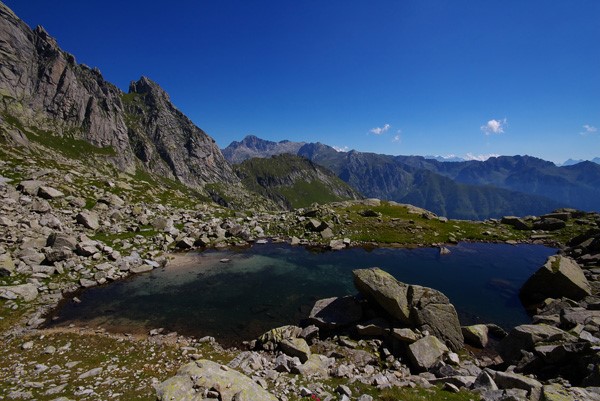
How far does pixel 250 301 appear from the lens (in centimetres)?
3045

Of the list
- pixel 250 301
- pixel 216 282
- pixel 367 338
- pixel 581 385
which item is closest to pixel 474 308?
pixel 367 338

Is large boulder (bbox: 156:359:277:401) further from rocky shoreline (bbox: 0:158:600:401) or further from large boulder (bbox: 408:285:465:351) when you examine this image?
large boulder (bbox: 408:285:465:351)

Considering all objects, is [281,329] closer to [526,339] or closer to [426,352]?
[426,352]

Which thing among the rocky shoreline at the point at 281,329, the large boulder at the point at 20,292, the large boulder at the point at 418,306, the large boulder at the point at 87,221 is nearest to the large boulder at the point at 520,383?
the rocky shoreline at the point at 281,329

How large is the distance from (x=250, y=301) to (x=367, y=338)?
42.3 feet

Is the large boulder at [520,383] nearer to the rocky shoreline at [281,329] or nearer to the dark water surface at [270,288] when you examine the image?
the rocky shoreline at [281,329]

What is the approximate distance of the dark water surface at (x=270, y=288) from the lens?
2620 centimetres

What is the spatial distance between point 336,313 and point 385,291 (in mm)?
4845

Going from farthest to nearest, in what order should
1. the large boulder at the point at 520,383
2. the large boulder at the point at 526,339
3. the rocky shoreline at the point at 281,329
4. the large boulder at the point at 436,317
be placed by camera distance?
the large boulder at the point at 436,317
the large boulder at the point at 526,339
the rocky shoreline at the point at 281,329
the large boulder at the point at 520,383

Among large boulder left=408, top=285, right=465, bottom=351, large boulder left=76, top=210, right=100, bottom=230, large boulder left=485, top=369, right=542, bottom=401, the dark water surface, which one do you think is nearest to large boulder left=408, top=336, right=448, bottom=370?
large boulder left=408, top=285, right=465, bottom=351

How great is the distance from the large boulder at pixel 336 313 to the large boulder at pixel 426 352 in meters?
6.16

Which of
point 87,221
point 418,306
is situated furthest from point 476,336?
point 87,221

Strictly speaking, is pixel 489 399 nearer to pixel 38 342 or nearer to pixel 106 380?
pixel 106 380

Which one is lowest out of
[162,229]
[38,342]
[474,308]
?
[474,308]
